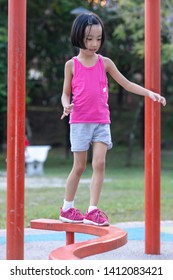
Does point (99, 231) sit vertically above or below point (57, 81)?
below

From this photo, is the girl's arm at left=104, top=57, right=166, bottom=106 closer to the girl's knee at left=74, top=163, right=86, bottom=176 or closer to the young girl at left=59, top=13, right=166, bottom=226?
the young girl at left=59, top=13, right=166, bottom=226

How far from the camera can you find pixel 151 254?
176 inches

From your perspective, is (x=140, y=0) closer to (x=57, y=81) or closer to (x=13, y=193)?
(x=57, y=81)

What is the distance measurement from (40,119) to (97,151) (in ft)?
94.5

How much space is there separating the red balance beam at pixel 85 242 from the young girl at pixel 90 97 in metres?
0.07

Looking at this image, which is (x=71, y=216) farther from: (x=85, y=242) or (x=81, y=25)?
(x=81, y=25)

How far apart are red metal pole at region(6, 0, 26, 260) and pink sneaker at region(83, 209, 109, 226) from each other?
73cm

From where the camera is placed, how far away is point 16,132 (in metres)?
3.51

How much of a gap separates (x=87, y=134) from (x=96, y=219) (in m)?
0.60

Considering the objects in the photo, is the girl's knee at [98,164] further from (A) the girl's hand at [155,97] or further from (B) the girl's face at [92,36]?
(B) the girl's face at [92,36]

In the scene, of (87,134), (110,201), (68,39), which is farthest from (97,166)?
(68,39)

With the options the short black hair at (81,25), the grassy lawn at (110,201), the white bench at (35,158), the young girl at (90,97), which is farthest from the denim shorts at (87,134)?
the white bench at (35,158)

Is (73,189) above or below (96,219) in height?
above
